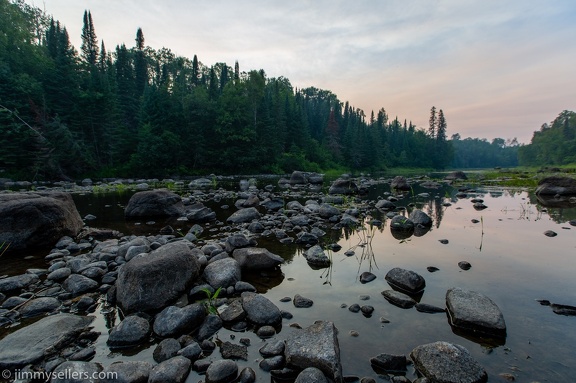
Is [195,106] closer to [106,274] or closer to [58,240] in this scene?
[58,240]

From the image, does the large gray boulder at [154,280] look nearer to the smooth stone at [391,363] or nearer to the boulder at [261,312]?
the boulder at [261,312]

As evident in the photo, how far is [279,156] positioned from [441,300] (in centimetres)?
5340

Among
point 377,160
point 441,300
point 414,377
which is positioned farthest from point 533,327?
point 377,160

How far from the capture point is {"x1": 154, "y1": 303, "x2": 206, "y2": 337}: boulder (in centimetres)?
366

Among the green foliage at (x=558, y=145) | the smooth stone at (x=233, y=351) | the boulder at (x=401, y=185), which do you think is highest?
the green foliage at (x=558, y=145)

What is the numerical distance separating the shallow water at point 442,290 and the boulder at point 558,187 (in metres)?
11.6

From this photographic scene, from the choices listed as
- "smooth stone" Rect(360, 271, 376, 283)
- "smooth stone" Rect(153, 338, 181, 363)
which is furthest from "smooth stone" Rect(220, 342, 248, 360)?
"smooth stone" Rect(360, 271, 376, 283)

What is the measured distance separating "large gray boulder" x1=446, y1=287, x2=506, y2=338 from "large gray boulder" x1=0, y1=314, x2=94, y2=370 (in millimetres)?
4967

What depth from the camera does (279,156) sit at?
57.0 metres

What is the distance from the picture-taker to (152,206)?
11.8 metres

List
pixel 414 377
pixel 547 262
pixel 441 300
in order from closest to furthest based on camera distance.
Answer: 1. pixel 414 377
2. pixel 441 300
3. pixel 547 262

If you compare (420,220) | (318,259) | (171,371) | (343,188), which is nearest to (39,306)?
(171,371)

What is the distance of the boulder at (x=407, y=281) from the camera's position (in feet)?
15.9

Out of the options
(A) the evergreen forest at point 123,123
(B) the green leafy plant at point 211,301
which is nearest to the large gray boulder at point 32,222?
(B) the green leafy plant at point 211,301
